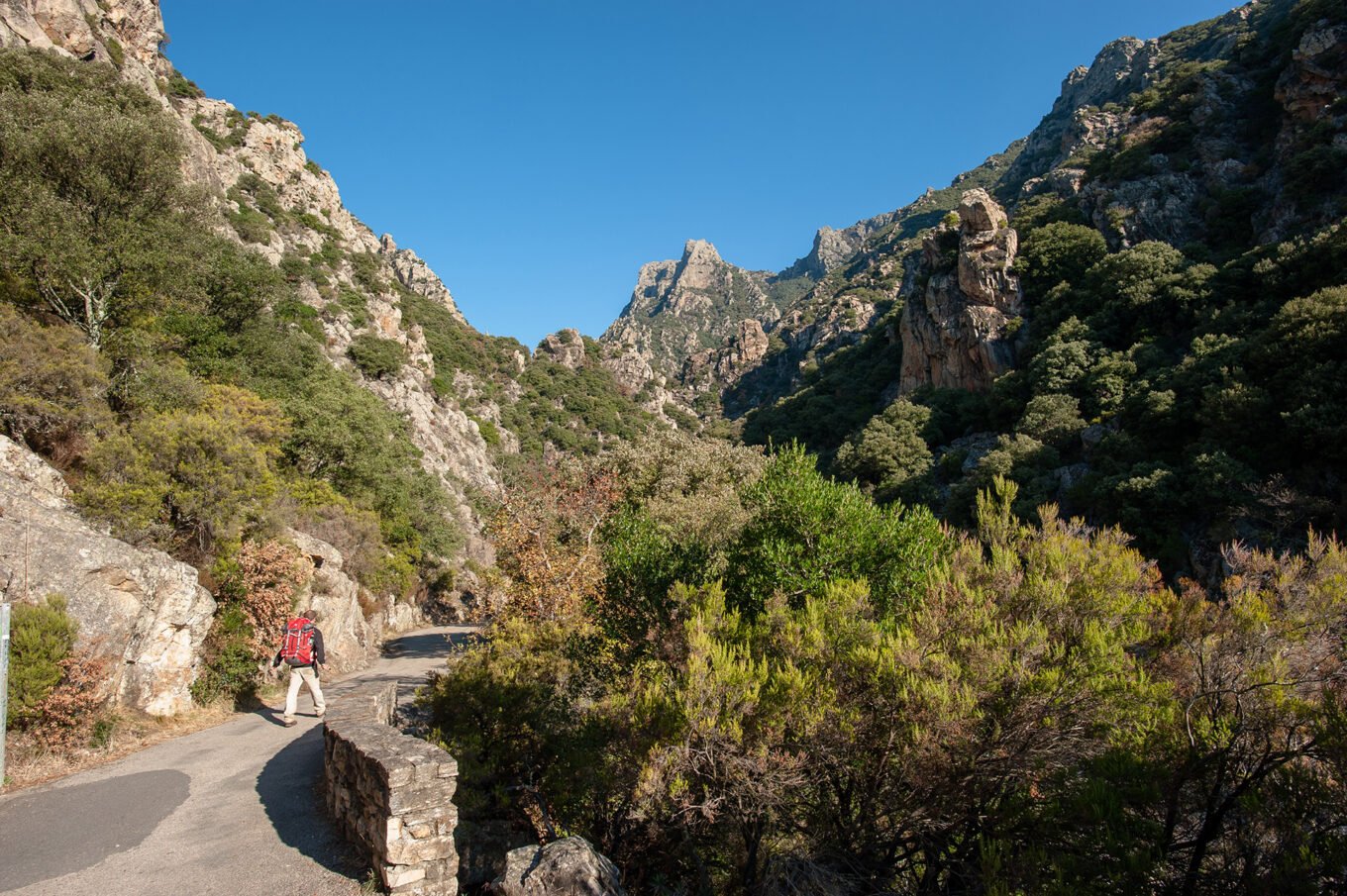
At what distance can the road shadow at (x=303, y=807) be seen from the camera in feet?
20.6

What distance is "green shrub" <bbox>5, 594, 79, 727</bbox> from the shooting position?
25.5 ft

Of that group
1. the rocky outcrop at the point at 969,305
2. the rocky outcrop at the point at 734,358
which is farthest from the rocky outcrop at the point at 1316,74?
the rocky outcrop at the point at 734,358

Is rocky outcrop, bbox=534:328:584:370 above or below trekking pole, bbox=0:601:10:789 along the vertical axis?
above

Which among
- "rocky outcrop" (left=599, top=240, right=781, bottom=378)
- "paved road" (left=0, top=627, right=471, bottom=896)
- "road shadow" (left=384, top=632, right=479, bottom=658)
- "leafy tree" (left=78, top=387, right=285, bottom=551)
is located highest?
"rocky outcrop" (left=599, top=240, right=781, bottom=378)

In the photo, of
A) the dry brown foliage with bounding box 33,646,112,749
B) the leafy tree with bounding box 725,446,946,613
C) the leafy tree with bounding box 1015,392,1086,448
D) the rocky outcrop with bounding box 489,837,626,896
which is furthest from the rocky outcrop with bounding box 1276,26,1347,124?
the dry brown foliage with bounding box 33,646,112,749

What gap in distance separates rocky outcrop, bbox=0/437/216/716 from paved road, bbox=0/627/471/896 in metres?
1.51

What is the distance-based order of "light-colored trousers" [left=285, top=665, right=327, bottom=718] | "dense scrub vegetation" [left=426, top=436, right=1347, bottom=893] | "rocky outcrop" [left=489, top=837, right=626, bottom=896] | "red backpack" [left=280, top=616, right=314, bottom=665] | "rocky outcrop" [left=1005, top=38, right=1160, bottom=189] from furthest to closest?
1. "rocky outcrop" [left=1005, top=38, right=1160, bottom=189]
2. "light-colored trousers" [left=285, top=665, right=327, bottom=718]
3. "red backpack" [left=280, top=616, right=314, bottom=665]
4. "rocky outcrop" [left=489, top=837, right=626, bottom=896]
5. "dense scrub vegetation" [left=426, top=436, right=1347, bottom=893]

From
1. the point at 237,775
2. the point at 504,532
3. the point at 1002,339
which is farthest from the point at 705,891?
the point at 1002,339

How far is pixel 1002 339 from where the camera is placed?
139 ft

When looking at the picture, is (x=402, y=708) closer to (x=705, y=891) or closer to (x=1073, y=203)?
(x=705, y=891)

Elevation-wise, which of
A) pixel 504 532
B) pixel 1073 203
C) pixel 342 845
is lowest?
pixel 342 845

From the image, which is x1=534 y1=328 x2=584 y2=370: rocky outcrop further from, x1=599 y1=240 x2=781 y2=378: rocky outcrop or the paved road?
the paved road

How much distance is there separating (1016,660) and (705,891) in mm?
4324

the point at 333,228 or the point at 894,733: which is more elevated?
the point at 333,228
